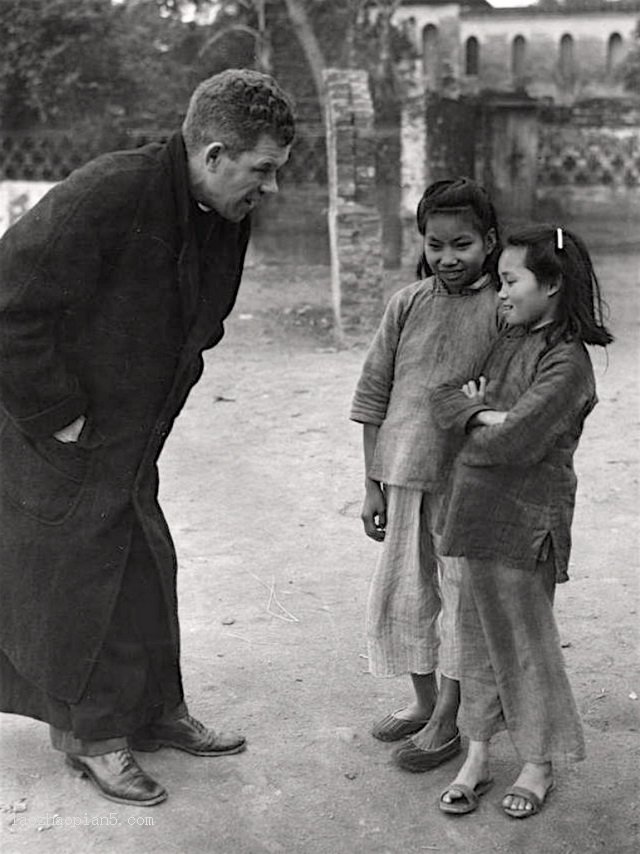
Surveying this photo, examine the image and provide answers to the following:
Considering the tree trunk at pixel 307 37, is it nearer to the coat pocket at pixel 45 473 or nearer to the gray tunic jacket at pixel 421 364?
the gray tunic jacket at pixel 421 364

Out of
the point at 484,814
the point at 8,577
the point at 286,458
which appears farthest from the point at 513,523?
the point at 286,458

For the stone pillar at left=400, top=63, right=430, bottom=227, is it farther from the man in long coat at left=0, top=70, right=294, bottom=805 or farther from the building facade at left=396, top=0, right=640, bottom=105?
the building facade at left=396, top=0, right=640, bottom=105

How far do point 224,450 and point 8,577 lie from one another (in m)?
3.95

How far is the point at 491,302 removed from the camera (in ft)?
10.5

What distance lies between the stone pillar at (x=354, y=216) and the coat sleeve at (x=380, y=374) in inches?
288

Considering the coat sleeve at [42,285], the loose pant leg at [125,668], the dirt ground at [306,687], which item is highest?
the coat sleeve at [42,285]

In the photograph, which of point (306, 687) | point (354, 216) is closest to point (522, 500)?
point (306, 687)

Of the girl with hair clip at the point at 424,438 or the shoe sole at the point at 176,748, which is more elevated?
the girl with hair clip at the point at 424,438

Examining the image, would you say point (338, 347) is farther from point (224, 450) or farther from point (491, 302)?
point (491, 302)

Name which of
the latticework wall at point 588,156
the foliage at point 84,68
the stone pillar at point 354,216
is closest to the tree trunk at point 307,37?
the foliage at point 84,68

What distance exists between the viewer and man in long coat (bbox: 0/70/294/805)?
2.94m

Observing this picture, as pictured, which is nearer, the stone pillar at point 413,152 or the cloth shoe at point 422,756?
the cloth shoe at point 422,756

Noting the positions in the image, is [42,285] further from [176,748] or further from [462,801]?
[462,801]

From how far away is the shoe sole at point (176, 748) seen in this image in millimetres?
3516
